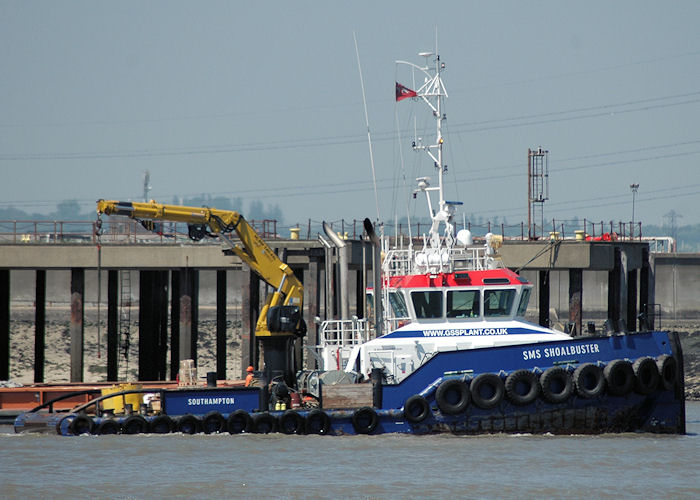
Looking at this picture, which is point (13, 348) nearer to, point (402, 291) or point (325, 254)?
point (325, 254)

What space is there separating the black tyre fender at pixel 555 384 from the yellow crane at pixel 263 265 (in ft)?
16.7

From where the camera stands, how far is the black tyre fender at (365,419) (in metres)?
20.3

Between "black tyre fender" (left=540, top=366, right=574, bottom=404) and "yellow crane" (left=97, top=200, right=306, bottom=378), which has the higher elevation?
"yellow crane" (left=97, top=200, right=306, bottom=378)

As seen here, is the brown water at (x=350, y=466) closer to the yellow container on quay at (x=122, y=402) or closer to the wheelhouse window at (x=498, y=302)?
the yellow container on quay at (x=122, y=402)

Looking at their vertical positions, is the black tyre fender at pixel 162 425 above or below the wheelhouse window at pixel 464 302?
below

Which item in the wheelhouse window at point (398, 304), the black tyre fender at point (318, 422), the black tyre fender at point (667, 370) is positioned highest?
the wheelhouse window at point (398, 304)

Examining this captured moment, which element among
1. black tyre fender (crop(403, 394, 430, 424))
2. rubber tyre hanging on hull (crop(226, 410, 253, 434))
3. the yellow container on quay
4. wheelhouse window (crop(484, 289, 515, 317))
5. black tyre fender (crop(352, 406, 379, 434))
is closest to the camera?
black tyre fender (crop(403, 394, 430, 424))

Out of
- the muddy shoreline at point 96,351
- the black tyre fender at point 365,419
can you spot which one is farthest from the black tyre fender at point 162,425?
the muddy shoreline at point 96,351

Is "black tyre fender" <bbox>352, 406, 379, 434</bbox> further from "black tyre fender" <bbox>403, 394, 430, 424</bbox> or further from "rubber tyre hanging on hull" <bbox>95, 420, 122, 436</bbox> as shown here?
"rubber tyre hanging on hull" <bbox>95, 420, 122, 436</bbox>

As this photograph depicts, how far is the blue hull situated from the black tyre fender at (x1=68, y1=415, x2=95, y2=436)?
0.10 metres

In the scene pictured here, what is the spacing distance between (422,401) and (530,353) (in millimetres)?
2126

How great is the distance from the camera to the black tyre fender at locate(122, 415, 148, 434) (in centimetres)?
2080

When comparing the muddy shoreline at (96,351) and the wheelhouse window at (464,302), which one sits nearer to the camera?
the wheelhouse window at (464,302)

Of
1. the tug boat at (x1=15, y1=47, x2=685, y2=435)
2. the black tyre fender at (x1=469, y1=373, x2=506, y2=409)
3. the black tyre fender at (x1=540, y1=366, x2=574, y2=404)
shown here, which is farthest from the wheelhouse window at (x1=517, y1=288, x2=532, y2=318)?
the black tyre fender at (x1=469, y1=373, x2=506, y2=409)
